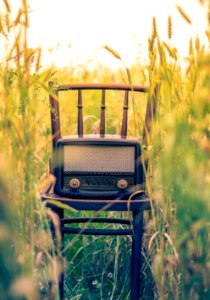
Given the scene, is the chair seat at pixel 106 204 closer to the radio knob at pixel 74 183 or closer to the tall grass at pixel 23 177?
the radio knob at pixel 74 183

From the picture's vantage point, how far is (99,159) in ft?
7.95

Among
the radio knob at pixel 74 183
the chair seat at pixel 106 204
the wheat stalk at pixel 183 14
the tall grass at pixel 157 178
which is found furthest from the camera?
the radio knob at pixel 74 183

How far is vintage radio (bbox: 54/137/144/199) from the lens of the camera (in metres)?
2.41

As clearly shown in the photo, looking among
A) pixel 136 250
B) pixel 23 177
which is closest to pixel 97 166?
pixel 136 250

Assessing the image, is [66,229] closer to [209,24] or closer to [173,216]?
[173,216]

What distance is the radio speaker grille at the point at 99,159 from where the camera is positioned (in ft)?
7.95

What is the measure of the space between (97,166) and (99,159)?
3 centimetres

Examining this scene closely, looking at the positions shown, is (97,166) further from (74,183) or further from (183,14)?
(183,14)

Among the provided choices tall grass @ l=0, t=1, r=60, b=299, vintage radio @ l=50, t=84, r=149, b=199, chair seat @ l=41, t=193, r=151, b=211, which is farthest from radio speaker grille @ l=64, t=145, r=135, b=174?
tall grass @ l=0, t=1, r=60, b=299

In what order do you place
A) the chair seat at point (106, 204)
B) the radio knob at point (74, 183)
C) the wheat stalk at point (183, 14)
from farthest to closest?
1. the radio knob at point (74, 183)
2. the chair seat at point (106, 204)
3. the wheat stalk at point (183, 14)

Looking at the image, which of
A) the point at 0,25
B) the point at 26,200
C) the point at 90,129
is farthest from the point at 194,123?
the point at 90,129

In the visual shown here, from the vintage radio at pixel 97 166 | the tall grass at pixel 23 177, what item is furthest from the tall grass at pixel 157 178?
the vintage radio at pixel 97 166

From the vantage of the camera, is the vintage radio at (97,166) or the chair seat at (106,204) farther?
the vintage radio at (97,166)

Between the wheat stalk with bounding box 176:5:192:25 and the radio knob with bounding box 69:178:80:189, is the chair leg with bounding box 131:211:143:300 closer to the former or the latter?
the radio knob with bounding box 69:178:80:189
